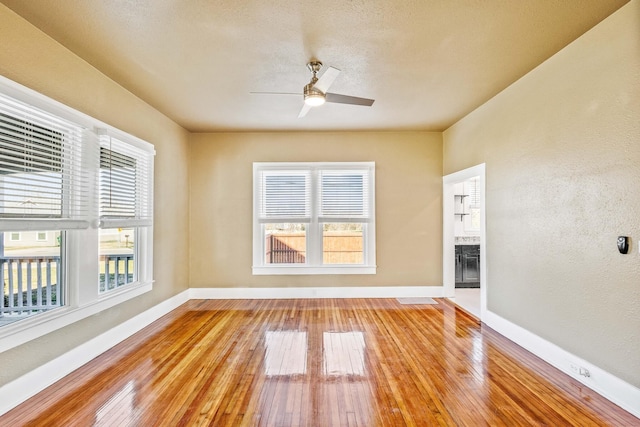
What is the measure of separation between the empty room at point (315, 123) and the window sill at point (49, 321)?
0.05 feet

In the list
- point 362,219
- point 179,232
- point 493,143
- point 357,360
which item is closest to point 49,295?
point 179,232

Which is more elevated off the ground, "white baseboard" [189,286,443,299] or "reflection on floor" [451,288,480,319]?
"white baseboard" [189,286,443,299]

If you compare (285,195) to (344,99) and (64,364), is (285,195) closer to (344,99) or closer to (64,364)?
(344,99)

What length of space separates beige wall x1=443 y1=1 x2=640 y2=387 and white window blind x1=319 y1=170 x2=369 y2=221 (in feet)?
7.13

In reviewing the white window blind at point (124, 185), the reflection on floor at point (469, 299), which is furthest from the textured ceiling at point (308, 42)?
the reflection on floor at point (469, 299)

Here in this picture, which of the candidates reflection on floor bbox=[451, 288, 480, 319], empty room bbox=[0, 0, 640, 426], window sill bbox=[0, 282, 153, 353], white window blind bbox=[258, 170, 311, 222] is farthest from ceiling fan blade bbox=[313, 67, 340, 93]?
reflection on floor bbox=[451, 288, 480, 319]

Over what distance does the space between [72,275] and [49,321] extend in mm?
429

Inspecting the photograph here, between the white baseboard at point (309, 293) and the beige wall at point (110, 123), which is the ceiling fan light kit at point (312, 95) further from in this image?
the white baseboard at point (309, 293)

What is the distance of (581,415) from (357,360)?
5.61 feet

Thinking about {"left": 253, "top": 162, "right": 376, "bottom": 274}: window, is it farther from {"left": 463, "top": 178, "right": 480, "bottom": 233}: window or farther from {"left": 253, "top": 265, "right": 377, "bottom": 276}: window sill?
{"left": 463, "top": 178, "right": 480, "bottom": 233}: window

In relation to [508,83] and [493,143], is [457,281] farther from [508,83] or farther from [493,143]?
[508,83]

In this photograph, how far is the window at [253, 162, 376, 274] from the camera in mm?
5508

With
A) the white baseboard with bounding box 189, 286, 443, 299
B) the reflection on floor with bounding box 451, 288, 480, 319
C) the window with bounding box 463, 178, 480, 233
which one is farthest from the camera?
the window with bounding box 463, 178, 480, 233

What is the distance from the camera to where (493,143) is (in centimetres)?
397
